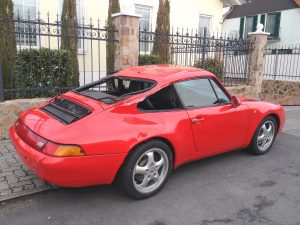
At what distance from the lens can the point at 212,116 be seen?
4184 millimetres

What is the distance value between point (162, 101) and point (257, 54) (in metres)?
6.24

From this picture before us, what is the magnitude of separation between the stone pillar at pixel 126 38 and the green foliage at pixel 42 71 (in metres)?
1.13

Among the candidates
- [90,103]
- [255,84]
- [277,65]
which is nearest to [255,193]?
[90,103]

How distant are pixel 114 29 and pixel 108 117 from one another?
142 inches

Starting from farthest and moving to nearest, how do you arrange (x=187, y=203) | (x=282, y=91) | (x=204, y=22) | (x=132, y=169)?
1. (x=204, y=22)
2. (x=282, y=91)
3. (x=187, y=203)
4. (x=132, y=169)

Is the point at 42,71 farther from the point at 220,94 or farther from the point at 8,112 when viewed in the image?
the point at 220,94

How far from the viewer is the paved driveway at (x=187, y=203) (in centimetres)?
320

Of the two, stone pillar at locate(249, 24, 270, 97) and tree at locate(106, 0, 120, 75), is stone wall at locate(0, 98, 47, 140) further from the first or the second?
stone pillar at locate(249, 24, 270, 97)

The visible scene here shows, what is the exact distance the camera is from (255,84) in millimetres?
9414

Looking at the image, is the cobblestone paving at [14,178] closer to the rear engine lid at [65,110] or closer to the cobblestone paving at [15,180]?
the cobblestone paving at [15,180]

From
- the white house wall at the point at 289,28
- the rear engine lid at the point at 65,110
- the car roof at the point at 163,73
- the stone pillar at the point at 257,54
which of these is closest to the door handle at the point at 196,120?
the car roof at the point at 163,73

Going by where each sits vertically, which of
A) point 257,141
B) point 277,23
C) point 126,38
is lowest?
point 257,141

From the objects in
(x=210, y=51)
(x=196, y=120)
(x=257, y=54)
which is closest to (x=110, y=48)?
(x=210, y=51)

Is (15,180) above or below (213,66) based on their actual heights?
below
